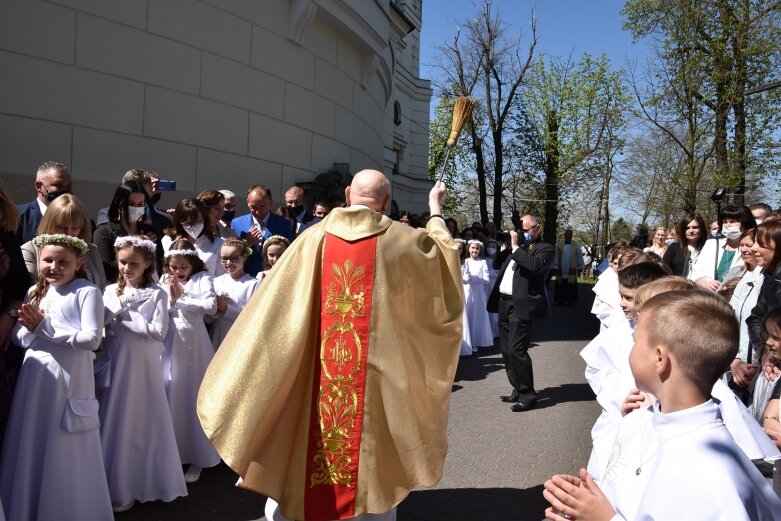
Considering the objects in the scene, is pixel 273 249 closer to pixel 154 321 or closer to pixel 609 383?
pixel 154 321

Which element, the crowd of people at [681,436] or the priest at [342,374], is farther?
the priest at [342,374]

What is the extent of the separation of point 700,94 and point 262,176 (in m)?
14.3

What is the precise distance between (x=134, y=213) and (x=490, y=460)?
11.3 feet

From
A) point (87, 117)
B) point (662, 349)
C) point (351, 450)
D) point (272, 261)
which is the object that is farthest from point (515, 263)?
point (662, 349)


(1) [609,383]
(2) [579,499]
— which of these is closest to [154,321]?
(1) [609,383]

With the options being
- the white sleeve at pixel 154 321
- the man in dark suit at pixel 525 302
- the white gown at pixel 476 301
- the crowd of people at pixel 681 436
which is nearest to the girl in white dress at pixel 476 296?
the white gown at pixel 476 301

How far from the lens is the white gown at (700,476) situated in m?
1.63

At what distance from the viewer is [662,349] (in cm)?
194

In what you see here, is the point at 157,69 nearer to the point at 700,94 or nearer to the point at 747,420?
the point at 747,420

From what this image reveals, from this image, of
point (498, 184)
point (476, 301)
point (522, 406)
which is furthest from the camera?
point (498, 184)

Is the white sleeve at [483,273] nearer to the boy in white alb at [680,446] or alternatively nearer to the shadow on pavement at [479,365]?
the shadow on pavement at [479,365]

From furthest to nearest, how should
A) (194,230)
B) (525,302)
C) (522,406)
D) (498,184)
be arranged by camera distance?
(498,184), (525,302), (522,406), (194,230)

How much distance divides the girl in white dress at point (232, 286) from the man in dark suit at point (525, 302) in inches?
116

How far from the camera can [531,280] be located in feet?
24.6
